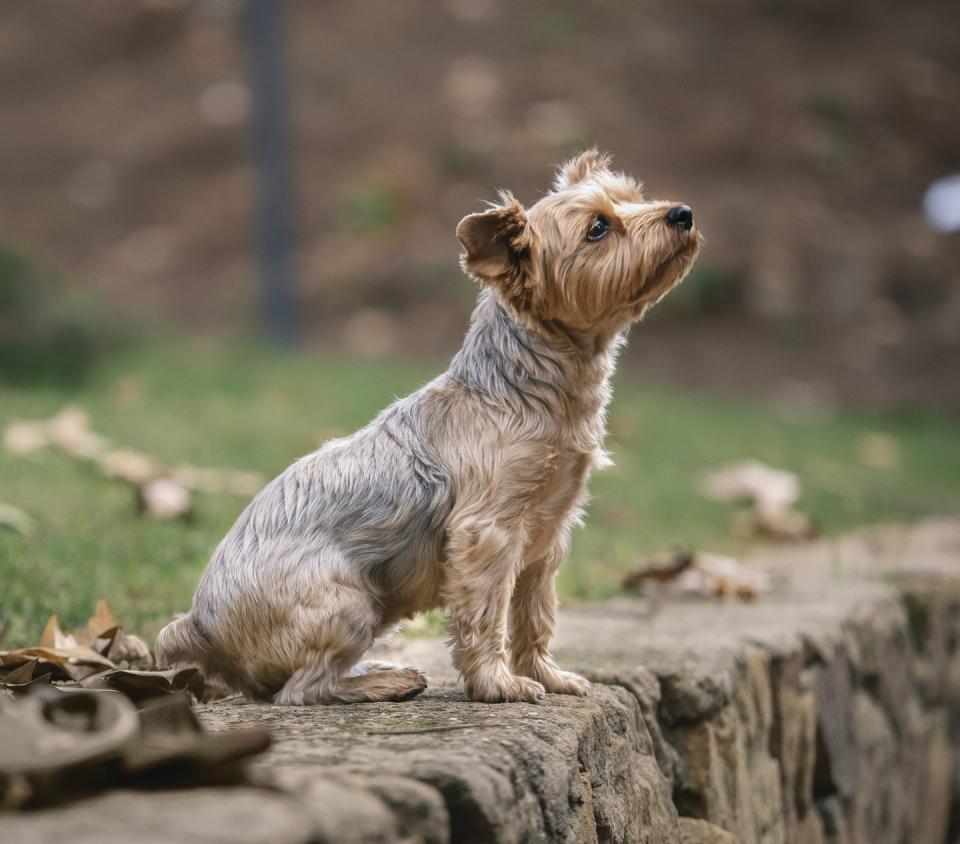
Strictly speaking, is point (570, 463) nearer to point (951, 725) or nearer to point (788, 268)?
point (951, 725)

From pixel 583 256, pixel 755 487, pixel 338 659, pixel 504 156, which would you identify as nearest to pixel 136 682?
pixel 338 659

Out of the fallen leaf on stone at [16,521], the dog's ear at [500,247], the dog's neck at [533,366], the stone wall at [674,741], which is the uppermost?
the dog's ear at [500,247]

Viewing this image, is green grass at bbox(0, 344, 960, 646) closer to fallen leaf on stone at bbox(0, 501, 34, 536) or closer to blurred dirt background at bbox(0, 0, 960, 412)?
fallen leaf on stone at bbox(0, 501, 34, 536)

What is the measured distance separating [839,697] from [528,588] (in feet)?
6.70

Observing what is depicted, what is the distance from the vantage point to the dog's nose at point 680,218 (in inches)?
139

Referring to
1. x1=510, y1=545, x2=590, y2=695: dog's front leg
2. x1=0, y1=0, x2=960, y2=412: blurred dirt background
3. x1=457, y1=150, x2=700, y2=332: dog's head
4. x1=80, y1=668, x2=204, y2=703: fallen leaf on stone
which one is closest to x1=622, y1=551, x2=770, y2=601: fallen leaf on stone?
x1=510, y1=545, x2=590, y2=695: dog's front leg

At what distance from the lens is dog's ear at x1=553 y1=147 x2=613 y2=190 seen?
3.83 metres

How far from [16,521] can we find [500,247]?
2803 millimetres

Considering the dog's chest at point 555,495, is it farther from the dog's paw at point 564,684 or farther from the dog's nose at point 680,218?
the dog's nose at point 680,218

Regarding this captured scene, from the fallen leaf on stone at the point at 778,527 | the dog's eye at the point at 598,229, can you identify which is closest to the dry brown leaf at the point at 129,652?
the dog's eye at the point at 598,229

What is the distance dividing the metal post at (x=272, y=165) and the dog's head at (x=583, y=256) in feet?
31.3

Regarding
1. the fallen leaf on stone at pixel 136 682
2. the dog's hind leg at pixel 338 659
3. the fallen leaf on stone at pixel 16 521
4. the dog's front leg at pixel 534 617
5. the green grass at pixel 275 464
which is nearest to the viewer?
the fallen leaf on stone at pixel 136 682

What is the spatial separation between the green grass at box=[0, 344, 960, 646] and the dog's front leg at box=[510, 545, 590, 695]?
130cm

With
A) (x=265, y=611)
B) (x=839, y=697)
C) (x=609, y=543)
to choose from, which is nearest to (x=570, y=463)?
(x=265, y=611)
